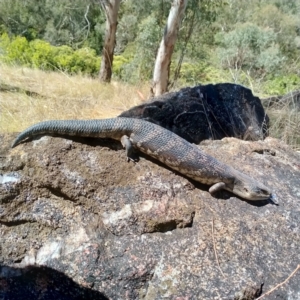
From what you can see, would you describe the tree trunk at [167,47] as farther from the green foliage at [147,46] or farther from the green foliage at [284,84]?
→ the green foliage at [284,84]

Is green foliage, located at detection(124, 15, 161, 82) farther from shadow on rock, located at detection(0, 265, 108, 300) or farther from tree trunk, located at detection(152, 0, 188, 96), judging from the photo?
shadow on rock, located at detection(0, 265, 108, 300)

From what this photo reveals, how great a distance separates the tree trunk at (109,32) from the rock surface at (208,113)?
288 inches

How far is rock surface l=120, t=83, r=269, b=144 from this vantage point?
5.29 meters

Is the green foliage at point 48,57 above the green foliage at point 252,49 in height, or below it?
below

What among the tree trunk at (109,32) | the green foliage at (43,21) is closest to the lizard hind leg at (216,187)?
the tree trunk at (109,32)

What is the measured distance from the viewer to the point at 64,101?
918 cm

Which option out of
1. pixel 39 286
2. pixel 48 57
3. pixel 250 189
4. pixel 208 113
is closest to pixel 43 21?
pixel 48 57

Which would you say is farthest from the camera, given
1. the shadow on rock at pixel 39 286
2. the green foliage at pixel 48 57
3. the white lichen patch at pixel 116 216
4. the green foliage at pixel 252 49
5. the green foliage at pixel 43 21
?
the green foliage at pixel 43 21

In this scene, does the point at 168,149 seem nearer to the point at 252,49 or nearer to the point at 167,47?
the point at 167,47

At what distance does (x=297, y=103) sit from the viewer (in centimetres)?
714

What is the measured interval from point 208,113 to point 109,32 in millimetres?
7813

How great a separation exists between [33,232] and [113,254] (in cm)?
58

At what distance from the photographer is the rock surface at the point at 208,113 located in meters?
5.29

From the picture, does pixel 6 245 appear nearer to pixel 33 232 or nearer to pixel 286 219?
pixel 33 232
